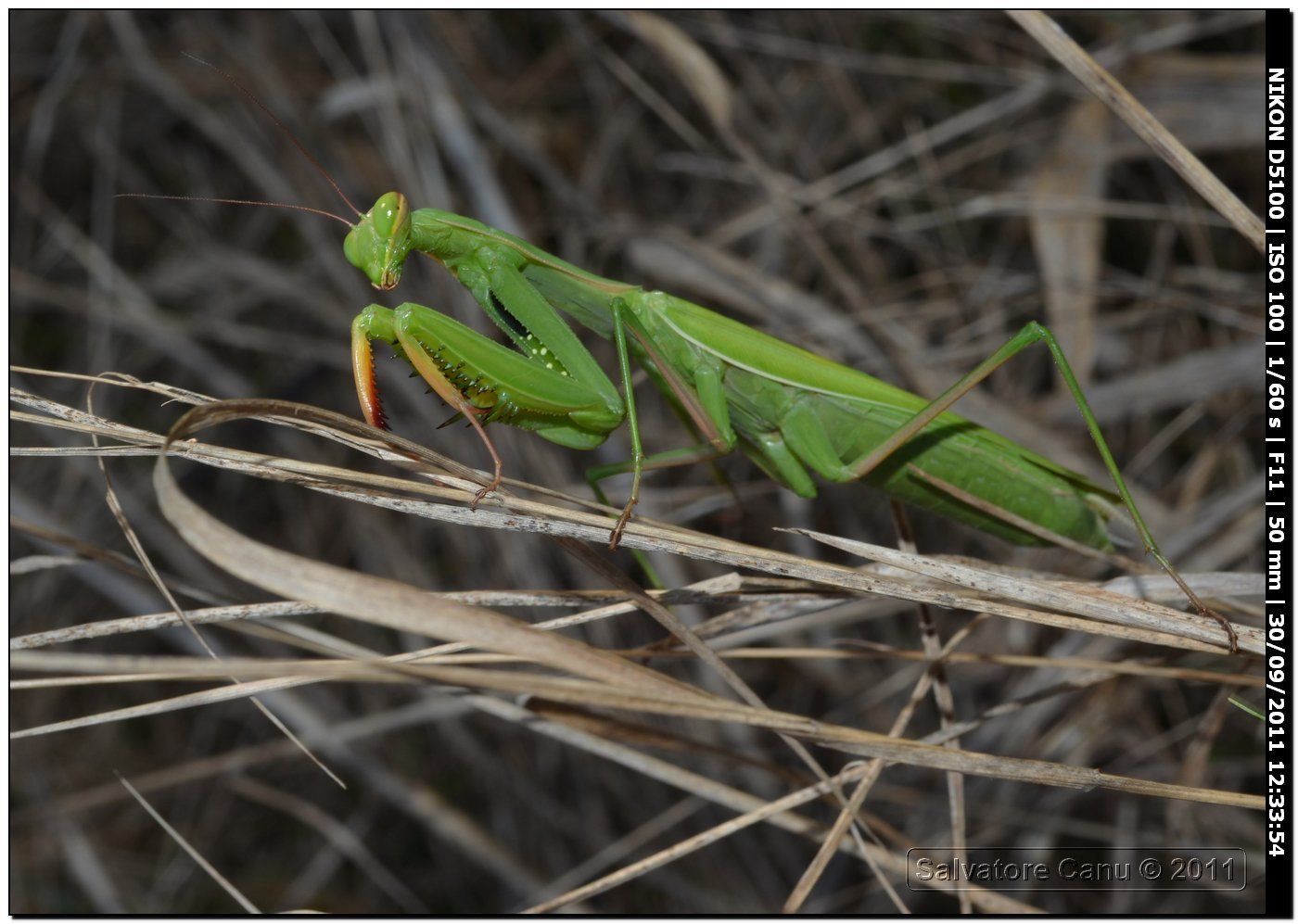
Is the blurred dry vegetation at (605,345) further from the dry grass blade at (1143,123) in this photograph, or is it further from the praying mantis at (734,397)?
the dry grass blade at (1143,123)

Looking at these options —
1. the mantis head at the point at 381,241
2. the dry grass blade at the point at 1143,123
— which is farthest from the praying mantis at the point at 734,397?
the dry grass blade at the point at 1143,123

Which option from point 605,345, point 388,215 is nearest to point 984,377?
point 388,215

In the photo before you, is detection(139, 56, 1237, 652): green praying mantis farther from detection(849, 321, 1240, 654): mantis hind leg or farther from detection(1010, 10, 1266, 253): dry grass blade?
detection(1010, 10, 1266, 253): dry grass blade

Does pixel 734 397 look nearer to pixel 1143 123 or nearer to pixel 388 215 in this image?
pixel 388 215

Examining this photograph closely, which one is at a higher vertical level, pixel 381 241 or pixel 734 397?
pixel 381 241

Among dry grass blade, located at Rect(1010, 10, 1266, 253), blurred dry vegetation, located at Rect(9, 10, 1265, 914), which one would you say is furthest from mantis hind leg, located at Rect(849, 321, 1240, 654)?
blurred dry vegetation, located at Rect(9, 10, 1265, 914)

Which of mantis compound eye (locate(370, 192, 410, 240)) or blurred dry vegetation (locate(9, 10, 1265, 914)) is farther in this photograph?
blurred dry vegetation (locate(9, 10, 1265, 914))
